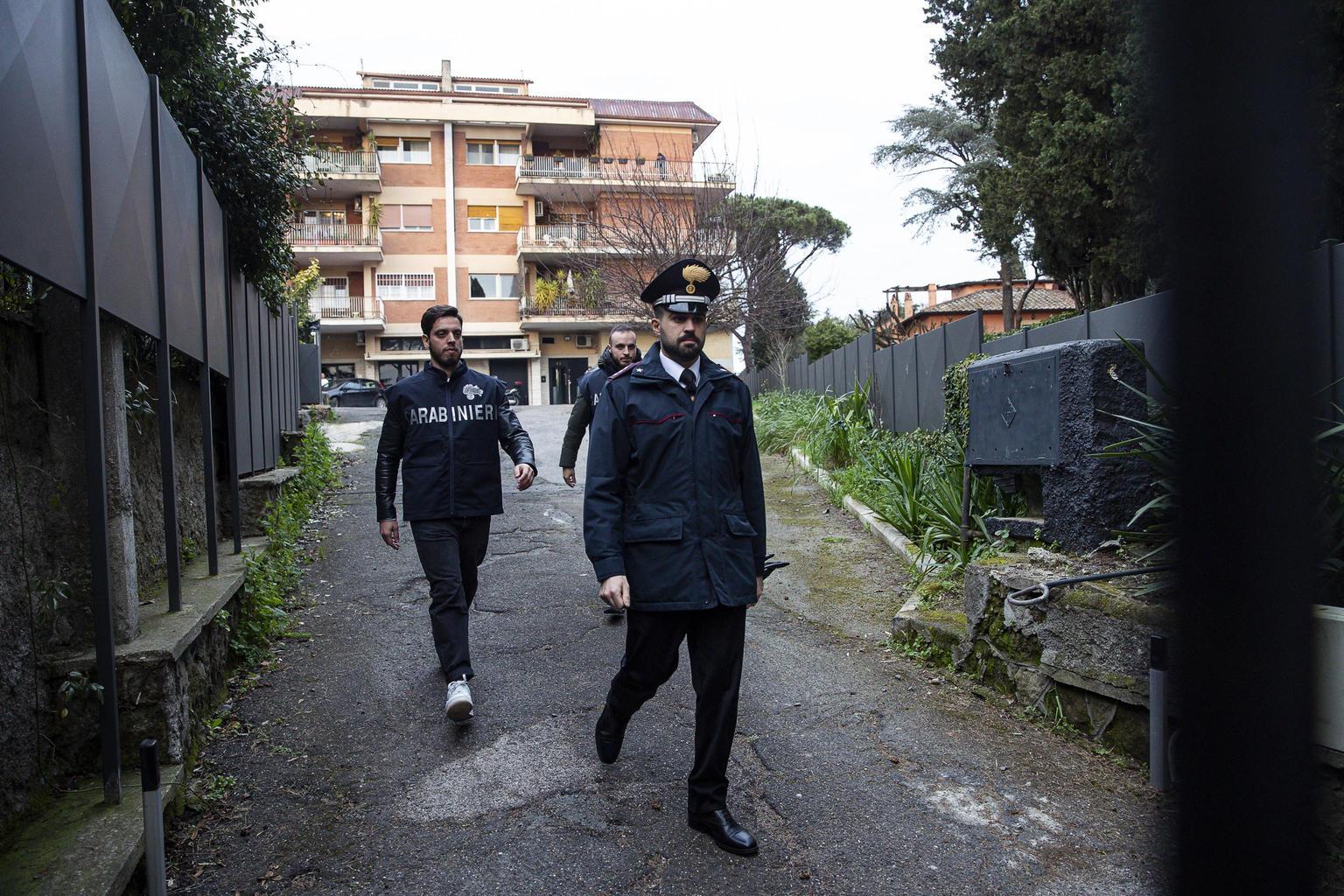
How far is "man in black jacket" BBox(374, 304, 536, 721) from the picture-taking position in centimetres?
497

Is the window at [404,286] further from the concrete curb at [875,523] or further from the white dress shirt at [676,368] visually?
the white dress shirt at [676,368]

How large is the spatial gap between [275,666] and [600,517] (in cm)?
305

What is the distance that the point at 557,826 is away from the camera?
3.62m

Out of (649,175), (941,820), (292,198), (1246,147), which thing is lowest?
(941,820)

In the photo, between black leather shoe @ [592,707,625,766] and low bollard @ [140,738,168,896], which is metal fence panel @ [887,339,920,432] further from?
low bollard @ [140,738,168,896]

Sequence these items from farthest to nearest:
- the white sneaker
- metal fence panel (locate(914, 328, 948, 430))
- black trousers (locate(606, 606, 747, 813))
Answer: metal fence panel (locate(914, 328, 948, 430)), the white sneaker, black trousers (locate(606, 606, 747, 813))

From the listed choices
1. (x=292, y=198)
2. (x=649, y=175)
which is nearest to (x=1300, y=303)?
(x=292, y=198)

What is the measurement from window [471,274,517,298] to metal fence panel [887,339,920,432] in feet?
99.7

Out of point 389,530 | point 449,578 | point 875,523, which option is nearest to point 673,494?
point 449,578

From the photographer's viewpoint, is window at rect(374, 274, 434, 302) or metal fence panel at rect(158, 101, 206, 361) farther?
window at rect(374, 274, 434, 302)

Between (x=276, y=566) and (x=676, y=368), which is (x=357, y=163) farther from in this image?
(x=676, y=368)

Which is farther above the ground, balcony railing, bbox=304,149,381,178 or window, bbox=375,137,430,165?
window, bbox=375,137,430,165

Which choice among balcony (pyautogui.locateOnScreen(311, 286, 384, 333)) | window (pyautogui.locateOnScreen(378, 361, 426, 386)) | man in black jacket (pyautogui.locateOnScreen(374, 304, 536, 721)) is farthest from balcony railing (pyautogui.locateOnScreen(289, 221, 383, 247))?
man in black jacket (pyautogui.locateOnScreen(374, 304, 536, 721))

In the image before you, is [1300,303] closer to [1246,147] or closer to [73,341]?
[1246,147]
